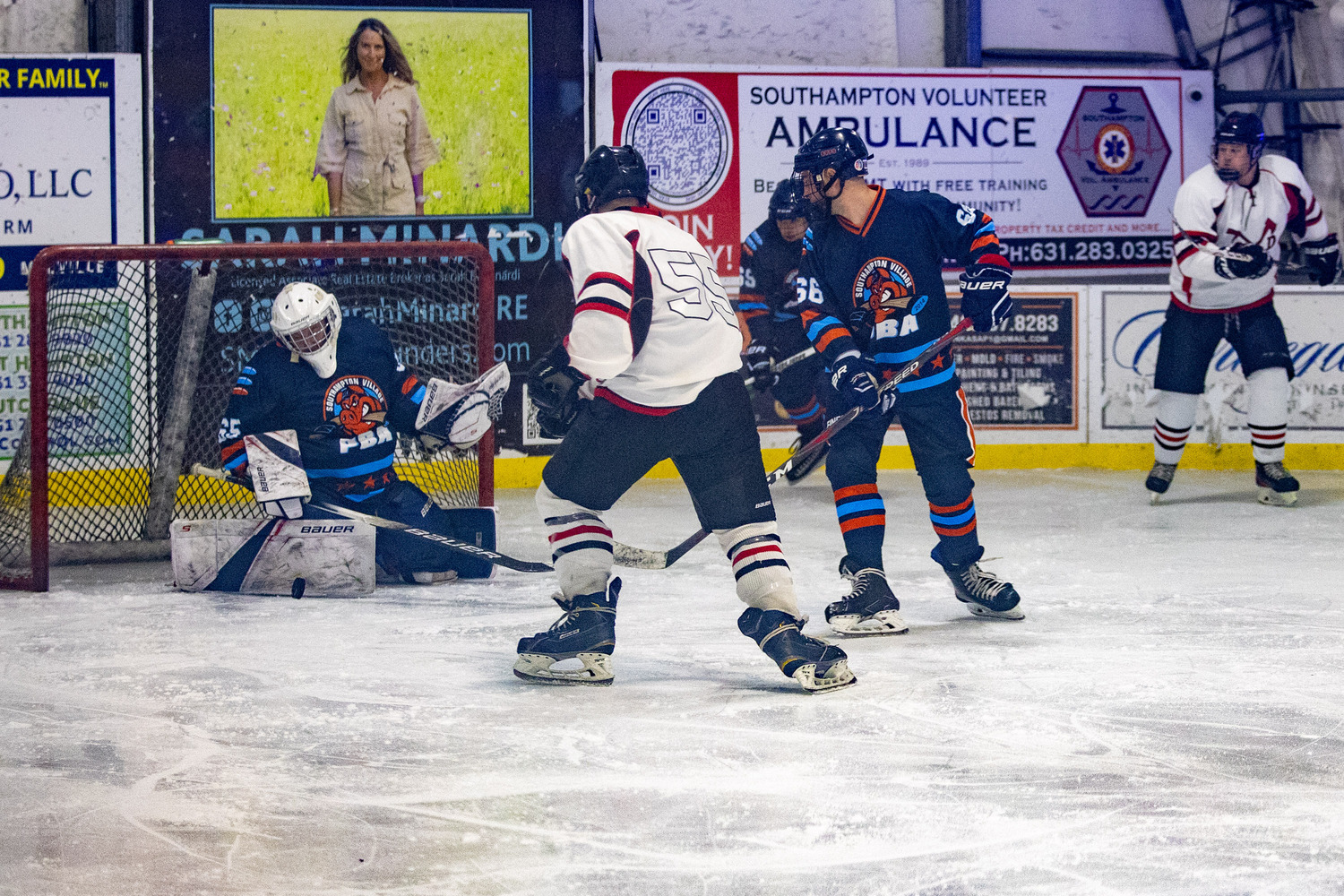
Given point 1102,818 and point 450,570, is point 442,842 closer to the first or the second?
point 1102,818

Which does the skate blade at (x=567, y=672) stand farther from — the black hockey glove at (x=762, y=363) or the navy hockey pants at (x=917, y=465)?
the black hockey glove at (x=762, y=363)

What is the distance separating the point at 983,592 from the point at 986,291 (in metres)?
0.79

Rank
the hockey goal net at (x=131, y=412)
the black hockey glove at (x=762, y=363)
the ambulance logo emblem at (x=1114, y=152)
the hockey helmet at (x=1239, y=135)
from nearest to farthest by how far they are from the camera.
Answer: the hockey goal net at (x=131, y=412) → the hockey helmet at (x=1239, y=135) → the black hockey glove at (x=762, y=363) → the ambulance logo emblem at (x=1114, y=152)

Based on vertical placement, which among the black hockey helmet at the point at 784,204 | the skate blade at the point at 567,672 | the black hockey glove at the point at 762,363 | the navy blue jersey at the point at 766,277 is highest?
the black hockey helmet at the point at 784,204

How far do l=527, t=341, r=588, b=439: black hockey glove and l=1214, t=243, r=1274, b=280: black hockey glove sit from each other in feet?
11.3

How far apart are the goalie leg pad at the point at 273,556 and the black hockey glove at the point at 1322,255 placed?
3972 millimetres

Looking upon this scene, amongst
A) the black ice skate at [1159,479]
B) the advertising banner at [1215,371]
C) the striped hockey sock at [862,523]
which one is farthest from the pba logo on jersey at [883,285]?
the advertising banner at [1215,371]

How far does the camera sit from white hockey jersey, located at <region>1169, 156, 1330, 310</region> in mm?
5621

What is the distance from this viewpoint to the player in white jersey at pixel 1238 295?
A: 221 inches

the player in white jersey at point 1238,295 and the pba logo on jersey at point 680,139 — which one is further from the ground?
the pba logo on jersey at point 680,139

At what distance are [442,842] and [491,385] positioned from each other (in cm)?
219

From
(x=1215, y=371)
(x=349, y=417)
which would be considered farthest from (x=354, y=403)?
(x=1215, y=371)

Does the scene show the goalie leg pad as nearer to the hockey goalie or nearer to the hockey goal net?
the hockey goalie

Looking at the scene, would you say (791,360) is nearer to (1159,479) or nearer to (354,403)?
(1159,479)
